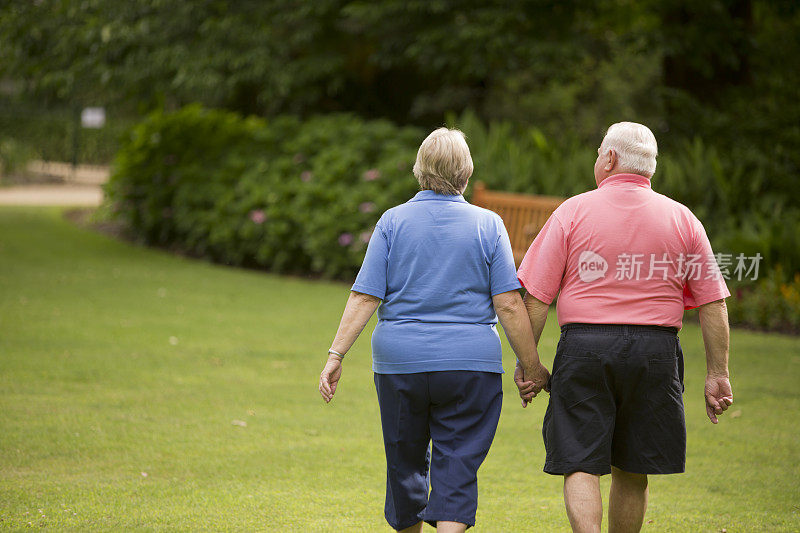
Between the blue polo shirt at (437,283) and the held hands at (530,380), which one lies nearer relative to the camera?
the blue polo shirt at (437,283)

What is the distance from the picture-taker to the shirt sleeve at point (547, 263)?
3.50 m

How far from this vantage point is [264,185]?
537 inches

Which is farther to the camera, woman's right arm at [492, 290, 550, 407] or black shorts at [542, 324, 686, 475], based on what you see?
woman's right arm at [492, 290, 550, 407]

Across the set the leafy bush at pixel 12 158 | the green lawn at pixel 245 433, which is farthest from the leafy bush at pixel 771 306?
the leafy bush at pixel 12 158

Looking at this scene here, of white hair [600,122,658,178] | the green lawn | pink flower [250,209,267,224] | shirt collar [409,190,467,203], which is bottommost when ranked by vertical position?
the green lawn

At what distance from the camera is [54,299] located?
1045 cm

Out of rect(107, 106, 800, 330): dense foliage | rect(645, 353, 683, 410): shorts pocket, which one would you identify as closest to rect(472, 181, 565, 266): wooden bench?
rect(107, 106, 800, 330): dense foliage

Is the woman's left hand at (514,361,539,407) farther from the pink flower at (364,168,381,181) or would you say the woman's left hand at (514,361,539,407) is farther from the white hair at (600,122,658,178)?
the pink flower at (364,168,381,181)

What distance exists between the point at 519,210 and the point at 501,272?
8003mm

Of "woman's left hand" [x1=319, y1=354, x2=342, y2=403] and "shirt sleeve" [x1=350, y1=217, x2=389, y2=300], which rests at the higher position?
"shirt sleeve" [x1=350, y1=217, x2=389, y2=300]

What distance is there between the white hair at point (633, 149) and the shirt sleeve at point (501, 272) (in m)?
0.51

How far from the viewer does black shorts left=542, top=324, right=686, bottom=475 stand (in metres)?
3.42

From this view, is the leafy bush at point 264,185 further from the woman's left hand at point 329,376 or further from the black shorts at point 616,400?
the black shorts at point 616,400

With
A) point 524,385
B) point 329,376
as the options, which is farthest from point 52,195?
point 524,385
